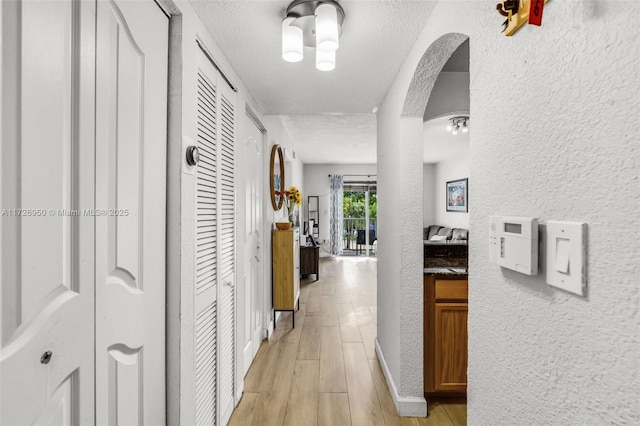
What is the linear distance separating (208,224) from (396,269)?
1.24m

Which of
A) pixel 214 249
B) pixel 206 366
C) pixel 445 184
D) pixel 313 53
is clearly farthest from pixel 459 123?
pixel 206 366

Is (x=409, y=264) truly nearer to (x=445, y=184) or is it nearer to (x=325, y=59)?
(x=325, y=59)

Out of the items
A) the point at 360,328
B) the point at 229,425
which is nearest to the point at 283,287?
the point at 360,328

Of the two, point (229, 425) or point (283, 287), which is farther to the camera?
point (283, 287)

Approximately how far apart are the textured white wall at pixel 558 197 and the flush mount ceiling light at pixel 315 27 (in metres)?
0.54

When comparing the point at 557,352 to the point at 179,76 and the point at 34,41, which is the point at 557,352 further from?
the point at 179,76

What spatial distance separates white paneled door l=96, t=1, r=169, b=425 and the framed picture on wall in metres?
6.53

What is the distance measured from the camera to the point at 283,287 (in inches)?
142

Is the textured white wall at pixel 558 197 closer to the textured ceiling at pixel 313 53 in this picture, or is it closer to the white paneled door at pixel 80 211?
the textured ceiling at pixel 313 53

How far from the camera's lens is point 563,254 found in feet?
2.19

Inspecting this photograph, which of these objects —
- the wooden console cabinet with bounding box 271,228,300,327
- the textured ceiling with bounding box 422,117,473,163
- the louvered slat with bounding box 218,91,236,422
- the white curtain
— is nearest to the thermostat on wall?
the louvered slat with bounding box 218,91,236,422

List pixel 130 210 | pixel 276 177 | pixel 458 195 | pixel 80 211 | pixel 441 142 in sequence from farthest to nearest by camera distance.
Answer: pixel 458 195 < pixel 441 142 < pixel 276 177 < pixel 130 210 < pixel 80 211

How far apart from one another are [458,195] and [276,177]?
4.83m

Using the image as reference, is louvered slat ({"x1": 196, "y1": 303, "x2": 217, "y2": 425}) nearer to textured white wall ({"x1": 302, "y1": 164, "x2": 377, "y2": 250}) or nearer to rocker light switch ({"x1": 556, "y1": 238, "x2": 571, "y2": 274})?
rocker light switch ({"x1": 556, "y1": 238, "x2": 571, "y2": 274})
